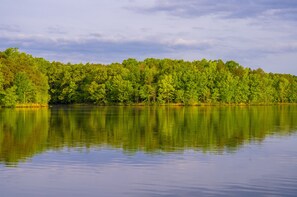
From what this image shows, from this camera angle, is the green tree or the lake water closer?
the lake water

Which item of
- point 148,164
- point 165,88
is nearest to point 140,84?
point 165,88

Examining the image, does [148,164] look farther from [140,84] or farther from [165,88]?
[140,84]

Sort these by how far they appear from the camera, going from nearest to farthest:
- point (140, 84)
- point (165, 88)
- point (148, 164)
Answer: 1. point (148, 164)
2. point (165, 88)
3. point (140, 84)

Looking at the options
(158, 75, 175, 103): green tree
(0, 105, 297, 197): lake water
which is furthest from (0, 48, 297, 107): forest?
(0, 105, 297, 197): lake water

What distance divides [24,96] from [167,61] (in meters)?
60.0

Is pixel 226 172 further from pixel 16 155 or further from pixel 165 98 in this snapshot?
pixel 165 98

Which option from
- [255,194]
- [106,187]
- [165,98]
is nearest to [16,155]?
[106,187]

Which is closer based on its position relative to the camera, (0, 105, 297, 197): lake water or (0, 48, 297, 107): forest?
(0, 105, 297, 197): lake water

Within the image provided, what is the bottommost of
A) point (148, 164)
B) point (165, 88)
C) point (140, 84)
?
point (148, 164)

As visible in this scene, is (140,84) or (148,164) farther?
(140,84)

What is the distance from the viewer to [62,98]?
120688 mm

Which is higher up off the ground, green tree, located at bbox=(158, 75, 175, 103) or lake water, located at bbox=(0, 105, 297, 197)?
green tree, located at bbox=(158, 75, 175, 103)

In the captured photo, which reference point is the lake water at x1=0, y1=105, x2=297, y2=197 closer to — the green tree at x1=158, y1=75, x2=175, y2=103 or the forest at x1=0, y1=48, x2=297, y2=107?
the forest at x1=0, y1=48, x2=297, y2=107

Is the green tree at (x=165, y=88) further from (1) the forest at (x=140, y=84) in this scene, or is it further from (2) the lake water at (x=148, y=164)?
(2) the lake water at (x=148, y=164)
